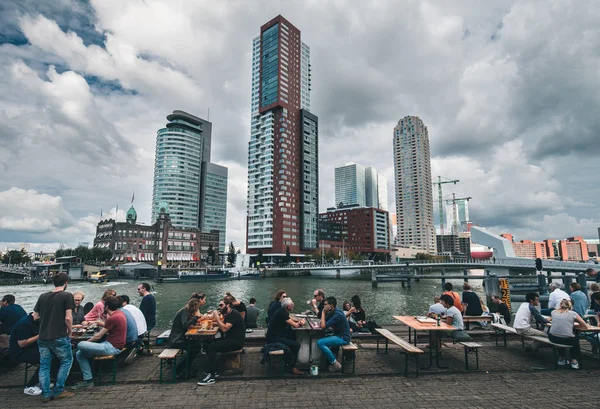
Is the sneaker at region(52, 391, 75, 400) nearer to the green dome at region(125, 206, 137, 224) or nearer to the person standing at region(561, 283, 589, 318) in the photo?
the person standing at region(561, 283, 589, 318)

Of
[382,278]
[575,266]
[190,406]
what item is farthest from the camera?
[382,278]

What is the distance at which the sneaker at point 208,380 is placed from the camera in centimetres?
739

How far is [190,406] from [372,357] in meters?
5.45

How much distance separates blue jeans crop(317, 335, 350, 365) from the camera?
820 cm

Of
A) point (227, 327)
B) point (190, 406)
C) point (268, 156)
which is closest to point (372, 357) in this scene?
point (227, 327)

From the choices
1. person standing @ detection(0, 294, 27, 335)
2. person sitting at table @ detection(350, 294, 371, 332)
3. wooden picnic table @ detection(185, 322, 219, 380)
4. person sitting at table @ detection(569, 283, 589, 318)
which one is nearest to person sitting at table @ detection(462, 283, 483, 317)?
person sitting at table @ detection(569, 283, 589, 318)

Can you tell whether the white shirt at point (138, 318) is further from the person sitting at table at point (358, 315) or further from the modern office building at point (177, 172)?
the modern office building at point (177, 172)

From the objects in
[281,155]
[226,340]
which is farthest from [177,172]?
[226,340]

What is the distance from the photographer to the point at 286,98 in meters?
136

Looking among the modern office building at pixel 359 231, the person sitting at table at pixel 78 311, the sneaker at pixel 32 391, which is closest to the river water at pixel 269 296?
the person sitting at table at pixel 78 311

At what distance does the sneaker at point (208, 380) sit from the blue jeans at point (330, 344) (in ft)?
8.89

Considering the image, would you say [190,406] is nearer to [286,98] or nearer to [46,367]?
[46,367]

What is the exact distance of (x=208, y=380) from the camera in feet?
24.5

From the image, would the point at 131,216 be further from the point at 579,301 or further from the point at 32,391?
the point at 579,301
